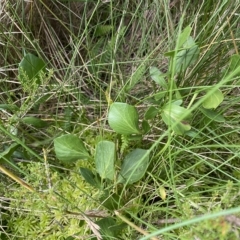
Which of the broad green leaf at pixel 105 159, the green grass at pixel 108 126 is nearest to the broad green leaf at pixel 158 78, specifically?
the green grass at pixel 108 126

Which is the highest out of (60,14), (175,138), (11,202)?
(60,14)

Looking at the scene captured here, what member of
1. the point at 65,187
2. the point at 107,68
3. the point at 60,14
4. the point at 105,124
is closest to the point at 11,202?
the point at 65,187

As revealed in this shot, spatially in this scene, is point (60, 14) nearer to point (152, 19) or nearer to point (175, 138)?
point (152, 19)

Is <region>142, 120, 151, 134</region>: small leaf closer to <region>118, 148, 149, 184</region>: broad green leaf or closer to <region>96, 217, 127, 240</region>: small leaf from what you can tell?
<region>118, 148, 149, 184</region>: broad green leaf

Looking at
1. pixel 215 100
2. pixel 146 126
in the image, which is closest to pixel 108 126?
pixel 146 126

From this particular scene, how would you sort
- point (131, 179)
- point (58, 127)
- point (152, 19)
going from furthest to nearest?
point (152, 19), point (58, 127), point (131, 179)
